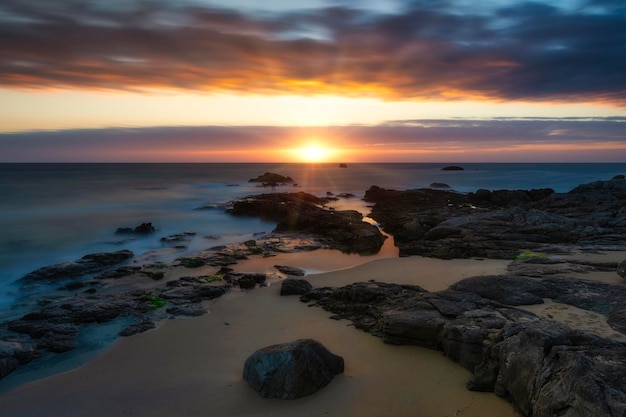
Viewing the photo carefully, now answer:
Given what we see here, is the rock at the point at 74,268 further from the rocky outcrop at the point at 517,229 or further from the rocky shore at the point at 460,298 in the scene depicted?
the rocky outcrop at the point at 517,229

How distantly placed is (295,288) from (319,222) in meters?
13.7

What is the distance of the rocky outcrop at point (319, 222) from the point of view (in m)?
22.9

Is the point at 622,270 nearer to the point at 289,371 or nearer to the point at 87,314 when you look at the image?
the point at 289,371

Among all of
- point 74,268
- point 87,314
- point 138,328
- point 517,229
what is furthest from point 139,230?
point 517,229

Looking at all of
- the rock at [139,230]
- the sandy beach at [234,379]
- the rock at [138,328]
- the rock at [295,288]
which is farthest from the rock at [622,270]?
the rock at [139,230]

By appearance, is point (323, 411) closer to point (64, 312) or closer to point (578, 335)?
point (578, 335)

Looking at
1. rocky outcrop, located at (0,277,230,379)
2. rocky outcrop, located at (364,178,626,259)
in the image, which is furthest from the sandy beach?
rocky outcrop, located at (364,178,626,259)

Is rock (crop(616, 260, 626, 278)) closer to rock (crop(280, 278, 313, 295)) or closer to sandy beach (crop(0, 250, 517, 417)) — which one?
sandy beach (crop(0, 250, 517, 417))

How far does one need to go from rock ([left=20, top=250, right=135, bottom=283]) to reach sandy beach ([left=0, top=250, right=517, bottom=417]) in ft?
25.9

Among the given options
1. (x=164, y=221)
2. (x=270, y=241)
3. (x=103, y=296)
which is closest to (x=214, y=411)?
(x=103, y=296)

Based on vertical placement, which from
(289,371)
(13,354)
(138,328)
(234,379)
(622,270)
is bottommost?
(138,328)

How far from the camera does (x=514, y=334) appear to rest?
7.19 metres

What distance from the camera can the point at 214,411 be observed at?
24.0ft

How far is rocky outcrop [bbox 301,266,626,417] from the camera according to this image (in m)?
5.36
